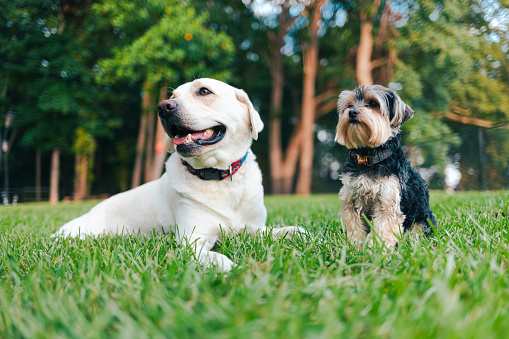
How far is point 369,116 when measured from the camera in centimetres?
291

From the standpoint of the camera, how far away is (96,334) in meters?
1.03

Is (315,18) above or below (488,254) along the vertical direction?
above

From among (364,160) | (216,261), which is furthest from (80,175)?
(216,261)

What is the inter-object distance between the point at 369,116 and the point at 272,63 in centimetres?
1834

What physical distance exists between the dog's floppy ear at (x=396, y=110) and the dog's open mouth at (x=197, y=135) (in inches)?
60.5

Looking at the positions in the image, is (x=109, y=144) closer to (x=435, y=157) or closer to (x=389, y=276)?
(x=435, y=157)

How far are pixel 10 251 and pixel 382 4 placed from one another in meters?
17.1

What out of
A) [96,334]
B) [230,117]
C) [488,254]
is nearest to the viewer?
[96,334]

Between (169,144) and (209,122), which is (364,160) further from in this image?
(169,144)

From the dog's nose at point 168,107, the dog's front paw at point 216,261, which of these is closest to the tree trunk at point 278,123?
the dog's nose at point 168,107

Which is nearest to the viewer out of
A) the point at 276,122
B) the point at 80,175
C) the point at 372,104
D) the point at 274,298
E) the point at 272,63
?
the point at 274,298

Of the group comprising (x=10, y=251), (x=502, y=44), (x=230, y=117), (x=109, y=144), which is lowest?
(x=10, y=251)

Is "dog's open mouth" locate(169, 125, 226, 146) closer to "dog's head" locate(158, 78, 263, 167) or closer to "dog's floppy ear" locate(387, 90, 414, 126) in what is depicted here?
"dog's head" locate(158, 78, 263, 167)

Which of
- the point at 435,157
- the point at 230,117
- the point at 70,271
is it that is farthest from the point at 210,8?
the point at 70,271
